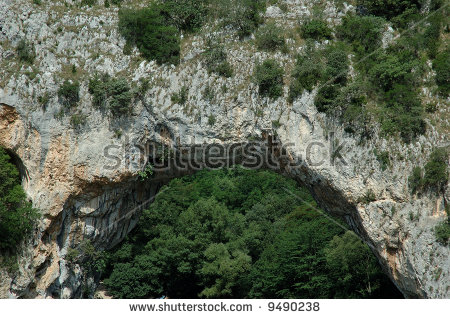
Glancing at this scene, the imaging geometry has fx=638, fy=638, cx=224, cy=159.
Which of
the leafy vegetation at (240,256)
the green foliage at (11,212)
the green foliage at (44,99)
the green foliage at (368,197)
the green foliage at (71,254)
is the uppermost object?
the green foliage at (44,99)

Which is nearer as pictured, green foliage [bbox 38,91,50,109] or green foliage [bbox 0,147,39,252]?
green foliage [bbox 0,147,39,252]

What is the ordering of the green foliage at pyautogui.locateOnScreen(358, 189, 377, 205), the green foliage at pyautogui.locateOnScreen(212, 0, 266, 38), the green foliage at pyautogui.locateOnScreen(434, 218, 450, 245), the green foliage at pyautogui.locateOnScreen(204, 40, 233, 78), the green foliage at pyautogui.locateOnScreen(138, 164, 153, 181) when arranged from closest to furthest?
the green foliage at pyautogui.locateOnScreen(434, 218, 450, 245)
the green foliage at pyautogui.locateOnScreen(358, 189, 377, 205)
the green foliage at pyautogui.locateOnScreen(204, 40, 233, 78)
the green foliage at pyautogui.locateOnScreen(138, 164, 153, 181)
the green foliage at pyautogui.locateOnScreen(212, 0, 266, 38)

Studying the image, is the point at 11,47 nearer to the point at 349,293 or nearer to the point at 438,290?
the point at 438,290

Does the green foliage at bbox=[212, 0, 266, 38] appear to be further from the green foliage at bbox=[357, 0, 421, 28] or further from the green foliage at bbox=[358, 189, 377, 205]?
the green foliage at bbox=[358, 189, 377, 205]

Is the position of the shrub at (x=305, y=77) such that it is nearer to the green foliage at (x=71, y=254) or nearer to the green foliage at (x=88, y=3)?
the green foliage at (x=88, y=3)

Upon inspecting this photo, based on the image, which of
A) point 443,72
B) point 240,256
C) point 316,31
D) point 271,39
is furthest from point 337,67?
point 240,256

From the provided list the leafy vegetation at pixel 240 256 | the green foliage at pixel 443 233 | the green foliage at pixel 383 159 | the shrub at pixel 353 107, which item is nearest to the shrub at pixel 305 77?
the shrub at pixel 353 107

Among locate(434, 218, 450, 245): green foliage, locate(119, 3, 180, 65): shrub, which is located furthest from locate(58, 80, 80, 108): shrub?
locate(434, 218, 450, 245): green foliage
